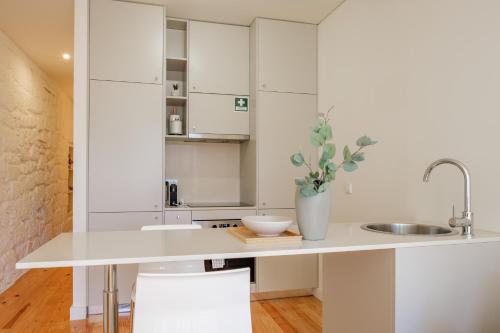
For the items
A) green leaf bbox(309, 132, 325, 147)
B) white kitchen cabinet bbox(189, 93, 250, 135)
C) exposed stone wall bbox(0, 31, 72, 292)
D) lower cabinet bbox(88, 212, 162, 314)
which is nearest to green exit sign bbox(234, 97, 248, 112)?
white kitchen cabinet bbox(189, 93, 250, 135)

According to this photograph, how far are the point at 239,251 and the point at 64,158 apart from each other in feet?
19.0

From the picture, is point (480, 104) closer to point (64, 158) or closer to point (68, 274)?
point (68, 274)

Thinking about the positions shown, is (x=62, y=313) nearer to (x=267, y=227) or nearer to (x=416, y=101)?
(x=267, y=227)

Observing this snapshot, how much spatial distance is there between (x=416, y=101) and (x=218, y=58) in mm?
1872

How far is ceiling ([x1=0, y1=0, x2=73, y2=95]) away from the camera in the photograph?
311 centimetres

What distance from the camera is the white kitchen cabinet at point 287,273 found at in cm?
327

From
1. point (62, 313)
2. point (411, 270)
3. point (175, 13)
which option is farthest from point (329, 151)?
point (62, 313)

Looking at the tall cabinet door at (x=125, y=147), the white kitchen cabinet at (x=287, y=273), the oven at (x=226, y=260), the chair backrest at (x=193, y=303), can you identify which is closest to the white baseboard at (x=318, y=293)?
the white kitchen cabinet at (x=287, y=273)

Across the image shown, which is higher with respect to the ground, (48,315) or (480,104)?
(480,104)

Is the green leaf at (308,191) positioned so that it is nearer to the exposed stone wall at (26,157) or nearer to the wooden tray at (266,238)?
the wooden tray at (266,238)

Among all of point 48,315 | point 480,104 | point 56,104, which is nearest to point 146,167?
point 48,315

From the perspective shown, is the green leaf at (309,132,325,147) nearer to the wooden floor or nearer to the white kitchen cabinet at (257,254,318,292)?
the wooden floor

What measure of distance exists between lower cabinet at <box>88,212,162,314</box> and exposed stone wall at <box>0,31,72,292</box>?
50.5 inches

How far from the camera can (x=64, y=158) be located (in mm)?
6164
